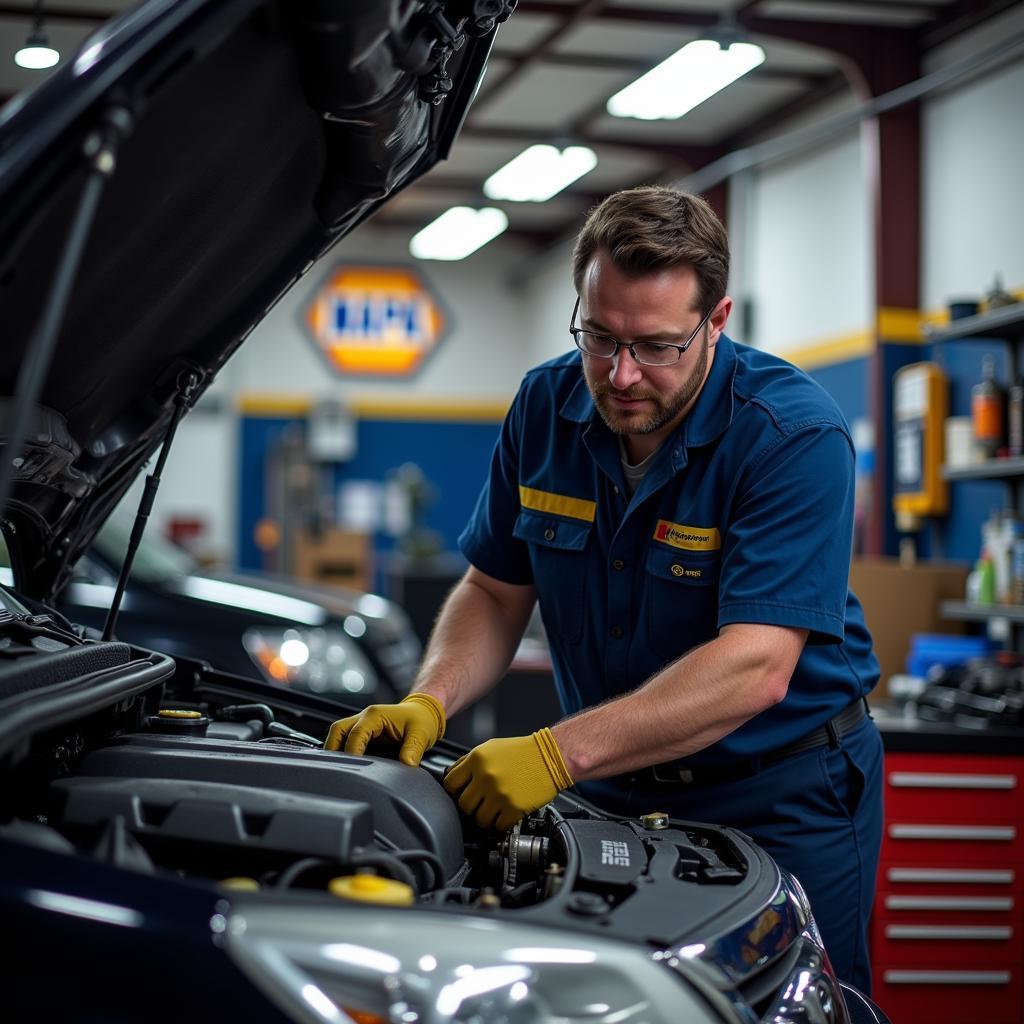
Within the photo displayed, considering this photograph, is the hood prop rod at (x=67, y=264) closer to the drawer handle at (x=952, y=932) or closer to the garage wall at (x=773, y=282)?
the drawer handle at (x=952, y=932)

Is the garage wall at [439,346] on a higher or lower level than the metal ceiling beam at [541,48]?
lower

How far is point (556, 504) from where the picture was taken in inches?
Result: 76.4

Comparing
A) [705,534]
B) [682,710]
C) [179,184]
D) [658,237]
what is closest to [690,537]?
[705,534]

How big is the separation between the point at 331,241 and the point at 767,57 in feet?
19.0

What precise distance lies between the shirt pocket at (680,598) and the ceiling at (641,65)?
2.18 metres

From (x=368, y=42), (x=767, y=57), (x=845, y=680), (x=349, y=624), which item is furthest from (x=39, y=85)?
(x=767, y=57)

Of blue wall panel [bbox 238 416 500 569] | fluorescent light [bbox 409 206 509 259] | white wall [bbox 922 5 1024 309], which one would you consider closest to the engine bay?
white wall [bbox 922 5 1024 309]

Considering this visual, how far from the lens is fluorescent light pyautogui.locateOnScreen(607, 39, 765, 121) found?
4941 millimetres

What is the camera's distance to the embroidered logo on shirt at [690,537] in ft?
5.81

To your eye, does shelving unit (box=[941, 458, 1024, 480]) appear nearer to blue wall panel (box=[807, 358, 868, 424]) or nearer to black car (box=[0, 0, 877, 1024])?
black car (box=[0, 0, 877, 1024])

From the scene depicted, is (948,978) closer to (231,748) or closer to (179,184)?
(231,748)

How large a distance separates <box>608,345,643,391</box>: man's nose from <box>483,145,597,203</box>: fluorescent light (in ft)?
16.5

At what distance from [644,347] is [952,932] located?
6.68 ft

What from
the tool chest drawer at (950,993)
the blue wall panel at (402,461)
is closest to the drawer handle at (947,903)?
the tool chest drawer at (950,993)
